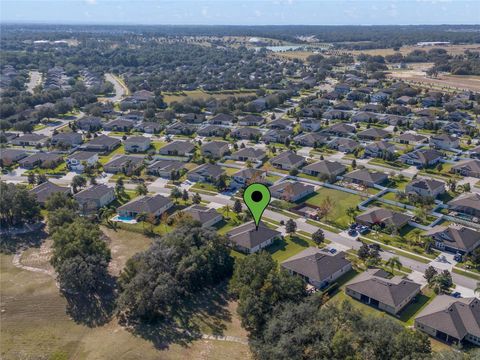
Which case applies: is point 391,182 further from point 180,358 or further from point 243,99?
point 243,99

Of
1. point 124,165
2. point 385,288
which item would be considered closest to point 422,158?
point 385,288

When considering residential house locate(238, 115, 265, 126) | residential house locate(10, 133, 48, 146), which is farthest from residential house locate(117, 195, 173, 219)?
residential house locate(238, 115, 265, 126)

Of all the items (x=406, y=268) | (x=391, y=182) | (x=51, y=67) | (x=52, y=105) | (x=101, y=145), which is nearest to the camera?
(x=406, y=268)

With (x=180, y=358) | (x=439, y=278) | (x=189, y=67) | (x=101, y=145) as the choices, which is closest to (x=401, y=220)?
(x=439, y=278)

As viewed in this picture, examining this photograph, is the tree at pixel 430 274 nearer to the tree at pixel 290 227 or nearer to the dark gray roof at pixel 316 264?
the dark gray roof at pixel 316 264

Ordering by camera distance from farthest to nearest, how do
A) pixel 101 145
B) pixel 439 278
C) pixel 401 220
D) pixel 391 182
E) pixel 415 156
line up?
pixel 101 145, pixel 415 156, pixel 391 182, pixel 401 220, pixel 439 278

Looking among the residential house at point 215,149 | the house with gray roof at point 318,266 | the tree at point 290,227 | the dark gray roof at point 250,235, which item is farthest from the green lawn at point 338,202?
the residential house at point 215,149
